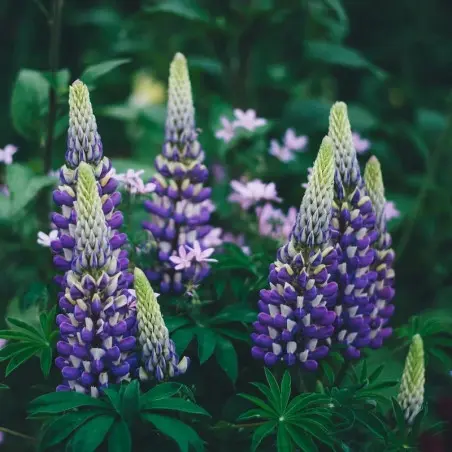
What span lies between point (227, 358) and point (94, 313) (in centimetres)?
46

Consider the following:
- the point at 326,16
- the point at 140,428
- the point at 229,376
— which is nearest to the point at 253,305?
the point at 229,376

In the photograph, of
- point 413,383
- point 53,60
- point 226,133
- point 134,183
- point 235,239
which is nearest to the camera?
point 413,383

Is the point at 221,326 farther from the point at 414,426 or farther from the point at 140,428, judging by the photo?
the point at 414,426

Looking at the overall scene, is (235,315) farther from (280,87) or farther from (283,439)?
(280,87)

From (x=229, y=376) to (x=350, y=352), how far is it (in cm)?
38

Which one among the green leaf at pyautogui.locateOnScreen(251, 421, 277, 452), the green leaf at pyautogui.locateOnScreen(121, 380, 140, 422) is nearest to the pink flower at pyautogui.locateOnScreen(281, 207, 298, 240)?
the green leaf at pyautogui.locateOnScreen(251, 421, 277, 452)

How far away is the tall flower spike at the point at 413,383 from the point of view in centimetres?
220

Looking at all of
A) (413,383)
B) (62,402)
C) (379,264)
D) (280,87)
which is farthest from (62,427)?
(280,87)

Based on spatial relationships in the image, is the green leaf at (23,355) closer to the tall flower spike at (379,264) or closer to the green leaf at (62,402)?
the green leaf at (62,402)

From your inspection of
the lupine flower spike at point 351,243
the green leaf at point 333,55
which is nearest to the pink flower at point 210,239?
the lupine flower spike at point 351,243

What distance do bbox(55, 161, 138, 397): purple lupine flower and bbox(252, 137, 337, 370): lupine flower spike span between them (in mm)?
386

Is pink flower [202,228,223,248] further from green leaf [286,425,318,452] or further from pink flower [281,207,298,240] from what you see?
green leaf [286,425,318,452]

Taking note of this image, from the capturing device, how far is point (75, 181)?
7.48 ft

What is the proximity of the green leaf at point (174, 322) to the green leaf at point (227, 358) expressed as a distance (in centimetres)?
12
